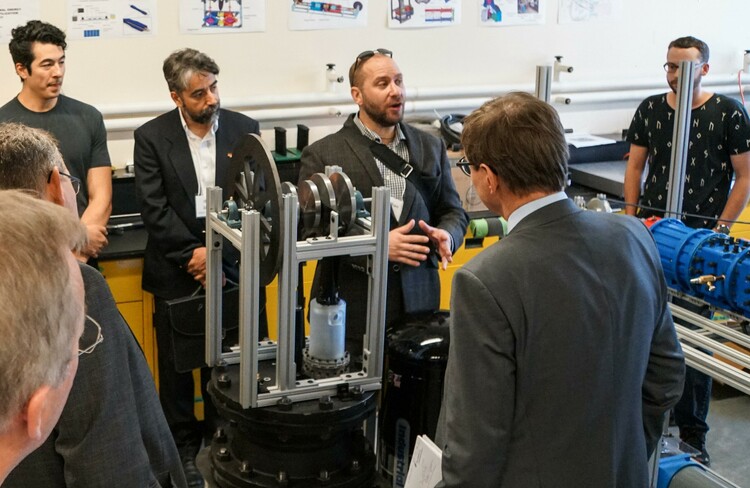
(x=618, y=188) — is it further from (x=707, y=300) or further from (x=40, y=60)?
(x=40, y=60)

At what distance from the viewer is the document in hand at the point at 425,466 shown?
1827 mm

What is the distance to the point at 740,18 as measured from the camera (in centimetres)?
516

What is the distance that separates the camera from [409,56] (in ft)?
14.5

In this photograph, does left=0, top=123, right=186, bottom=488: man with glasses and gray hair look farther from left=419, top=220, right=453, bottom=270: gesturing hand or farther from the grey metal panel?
the grey metal panel

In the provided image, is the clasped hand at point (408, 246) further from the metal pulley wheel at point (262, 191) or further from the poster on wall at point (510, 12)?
the poster on wall at point (510, 12)

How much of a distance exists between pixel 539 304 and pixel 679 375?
0.45 meters

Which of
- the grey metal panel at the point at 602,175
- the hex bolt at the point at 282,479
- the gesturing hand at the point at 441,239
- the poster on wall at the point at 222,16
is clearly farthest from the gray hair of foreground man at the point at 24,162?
the grey metal panel at the point at 602,175

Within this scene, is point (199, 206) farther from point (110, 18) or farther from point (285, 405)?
point (285, 405)

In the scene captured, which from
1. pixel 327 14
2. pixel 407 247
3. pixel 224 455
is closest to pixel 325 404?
pixel 224 455

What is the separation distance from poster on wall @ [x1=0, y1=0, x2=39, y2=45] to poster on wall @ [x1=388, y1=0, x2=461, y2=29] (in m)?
1.53

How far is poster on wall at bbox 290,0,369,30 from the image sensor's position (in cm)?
411

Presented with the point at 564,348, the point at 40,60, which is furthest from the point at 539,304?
the point at 40,60

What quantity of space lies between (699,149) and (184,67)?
1956 mm

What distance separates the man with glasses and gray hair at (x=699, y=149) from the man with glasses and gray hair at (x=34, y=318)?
2.84m
